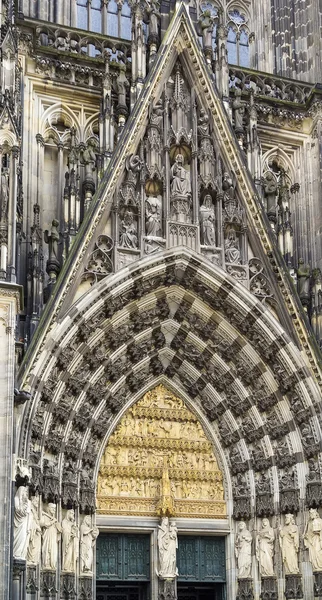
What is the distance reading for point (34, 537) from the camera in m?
12.7

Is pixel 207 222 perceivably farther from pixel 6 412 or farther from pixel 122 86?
pixel 6 412

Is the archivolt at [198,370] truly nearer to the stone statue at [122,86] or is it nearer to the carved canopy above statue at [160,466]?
the carved canopy above statue at [160,466]

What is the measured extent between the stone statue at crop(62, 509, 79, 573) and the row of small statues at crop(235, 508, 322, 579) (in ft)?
8.76

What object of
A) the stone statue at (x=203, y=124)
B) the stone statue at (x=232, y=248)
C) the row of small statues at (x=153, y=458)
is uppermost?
the stone statue at (x=203, y=124)

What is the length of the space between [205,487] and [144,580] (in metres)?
1.68

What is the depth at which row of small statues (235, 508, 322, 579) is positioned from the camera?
552 inches

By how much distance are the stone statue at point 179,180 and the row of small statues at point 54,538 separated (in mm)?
4851

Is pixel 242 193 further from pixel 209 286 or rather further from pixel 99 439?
pixel 99 439

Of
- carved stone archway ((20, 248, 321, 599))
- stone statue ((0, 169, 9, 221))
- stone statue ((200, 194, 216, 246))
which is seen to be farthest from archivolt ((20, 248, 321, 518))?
stone statue ((0, 169, 9, 221))

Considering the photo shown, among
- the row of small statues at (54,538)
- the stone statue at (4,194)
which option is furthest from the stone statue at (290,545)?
the stone statue at (4,194)

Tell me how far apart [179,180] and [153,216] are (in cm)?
75

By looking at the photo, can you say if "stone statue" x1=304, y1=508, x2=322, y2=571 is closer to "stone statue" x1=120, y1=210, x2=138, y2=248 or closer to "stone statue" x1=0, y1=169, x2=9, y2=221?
"stone statue" x1=120, y1=210, x2=138, y2=248

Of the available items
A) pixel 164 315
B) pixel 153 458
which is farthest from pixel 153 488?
pixel 164 315

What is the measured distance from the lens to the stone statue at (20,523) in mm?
11461
